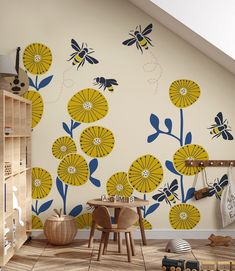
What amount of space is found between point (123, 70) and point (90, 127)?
781 mm

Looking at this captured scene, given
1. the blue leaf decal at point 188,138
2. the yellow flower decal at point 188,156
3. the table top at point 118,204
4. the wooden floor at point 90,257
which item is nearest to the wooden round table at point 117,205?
Answer: the table top at point 118,204

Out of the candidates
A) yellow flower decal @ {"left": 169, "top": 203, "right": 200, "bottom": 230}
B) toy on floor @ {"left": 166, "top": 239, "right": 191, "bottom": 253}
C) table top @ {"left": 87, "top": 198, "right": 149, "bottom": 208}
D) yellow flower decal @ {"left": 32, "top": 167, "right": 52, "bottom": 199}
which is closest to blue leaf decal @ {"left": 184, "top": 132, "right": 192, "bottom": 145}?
yellow flower decal @ {"left": 169, "top": 203, "right": 200, "bottom": 230}

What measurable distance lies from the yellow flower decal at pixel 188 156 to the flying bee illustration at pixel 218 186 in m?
0.25

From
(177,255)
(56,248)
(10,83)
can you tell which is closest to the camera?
(177,255)

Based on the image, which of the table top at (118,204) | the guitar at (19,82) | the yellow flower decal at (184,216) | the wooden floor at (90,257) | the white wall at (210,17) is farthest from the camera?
the yellow flower decal at (184,216)

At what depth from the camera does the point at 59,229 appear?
564 cm

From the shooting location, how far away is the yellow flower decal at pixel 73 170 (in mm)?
6141

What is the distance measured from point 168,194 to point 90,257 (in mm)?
1387

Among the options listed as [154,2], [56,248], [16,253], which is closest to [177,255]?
[56,248]

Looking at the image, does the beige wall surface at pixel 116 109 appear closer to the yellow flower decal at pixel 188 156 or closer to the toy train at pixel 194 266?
the yellow flower decal at pixel 188 156

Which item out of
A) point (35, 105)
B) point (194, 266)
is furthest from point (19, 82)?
point (194, 266)

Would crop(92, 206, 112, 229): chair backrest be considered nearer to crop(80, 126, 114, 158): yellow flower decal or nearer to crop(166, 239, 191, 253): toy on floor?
crop(166, 239, 191, 253): toy on floor

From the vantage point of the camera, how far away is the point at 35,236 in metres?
6.11

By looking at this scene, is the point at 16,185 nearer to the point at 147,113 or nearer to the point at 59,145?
the point at 59,145
